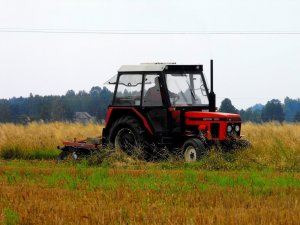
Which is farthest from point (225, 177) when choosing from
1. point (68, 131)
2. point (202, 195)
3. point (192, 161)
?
point (68, 131)

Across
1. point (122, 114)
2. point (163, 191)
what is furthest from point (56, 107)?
point (163, 191)

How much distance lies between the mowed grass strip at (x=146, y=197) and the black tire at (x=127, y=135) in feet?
10.7

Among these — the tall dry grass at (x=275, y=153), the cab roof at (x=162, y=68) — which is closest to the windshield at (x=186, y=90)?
the cab roof at (x=162, y=68)

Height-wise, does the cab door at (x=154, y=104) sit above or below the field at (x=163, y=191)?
above

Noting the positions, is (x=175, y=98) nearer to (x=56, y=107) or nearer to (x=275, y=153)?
(x=275, y=153)

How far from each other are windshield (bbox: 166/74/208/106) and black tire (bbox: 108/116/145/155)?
1103 millimetres

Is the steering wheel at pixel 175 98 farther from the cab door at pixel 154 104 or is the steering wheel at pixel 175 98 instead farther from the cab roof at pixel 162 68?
the cab roof at pixel 162 68

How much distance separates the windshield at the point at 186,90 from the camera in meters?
18.5

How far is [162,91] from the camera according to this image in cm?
1836

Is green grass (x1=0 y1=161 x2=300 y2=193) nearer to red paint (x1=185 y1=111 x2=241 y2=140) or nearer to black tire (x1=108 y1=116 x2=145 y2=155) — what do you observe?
red paint (x1=185 y1=111 x2=241 y2=140)

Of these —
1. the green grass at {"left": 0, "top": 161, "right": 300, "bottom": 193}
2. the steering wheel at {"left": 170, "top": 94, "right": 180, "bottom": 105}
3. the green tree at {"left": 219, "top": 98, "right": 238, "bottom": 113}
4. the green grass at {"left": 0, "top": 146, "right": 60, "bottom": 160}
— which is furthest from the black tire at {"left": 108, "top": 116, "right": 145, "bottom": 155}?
the green tree at {"left": 219, "top": 98, "right": 238, "bottom": 113}

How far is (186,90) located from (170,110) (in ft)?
2.35

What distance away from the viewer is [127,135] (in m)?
19.0

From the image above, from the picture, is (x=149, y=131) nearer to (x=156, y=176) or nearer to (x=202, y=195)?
(x=156, y=176)
